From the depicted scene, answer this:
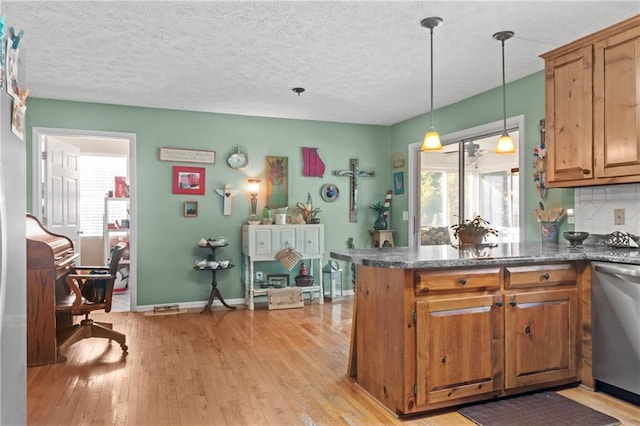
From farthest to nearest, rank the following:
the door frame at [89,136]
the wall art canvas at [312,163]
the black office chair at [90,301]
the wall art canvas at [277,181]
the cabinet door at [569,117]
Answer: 1. the wall art canvas at [312,163]
2. the wall art canvas at [277,181]
3. the door frame at [89,136]
4. the black office chair at [90,301]
5. the cabinet door at [569,117]

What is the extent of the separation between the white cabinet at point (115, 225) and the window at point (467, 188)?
422cm

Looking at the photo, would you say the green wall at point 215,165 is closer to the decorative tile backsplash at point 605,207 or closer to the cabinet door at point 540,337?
the decorative tile backsplash at point 605,207

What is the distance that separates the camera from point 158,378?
3.07 m

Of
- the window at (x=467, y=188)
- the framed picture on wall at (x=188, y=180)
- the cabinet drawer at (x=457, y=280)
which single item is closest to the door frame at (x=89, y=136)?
the framed picture on wall at (x=188, y=180)

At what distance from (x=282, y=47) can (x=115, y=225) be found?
176 inches

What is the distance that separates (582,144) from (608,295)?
1.09m

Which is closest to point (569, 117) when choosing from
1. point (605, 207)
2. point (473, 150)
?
point (605, 207)

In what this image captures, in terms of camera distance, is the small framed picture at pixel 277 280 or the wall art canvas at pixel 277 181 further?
the wall art canvas at pixel 277 181

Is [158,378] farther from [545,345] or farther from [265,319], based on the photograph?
[545,345]

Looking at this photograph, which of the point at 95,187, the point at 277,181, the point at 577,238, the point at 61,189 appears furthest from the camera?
the point at 95,187

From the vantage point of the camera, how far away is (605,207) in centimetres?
344

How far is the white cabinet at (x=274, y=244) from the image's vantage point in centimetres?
529

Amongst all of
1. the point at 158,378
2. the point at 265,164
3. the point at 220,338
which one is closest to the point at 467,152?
the point at 265,164

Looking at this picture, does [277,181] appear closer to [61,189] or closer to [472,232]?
[61,189]
